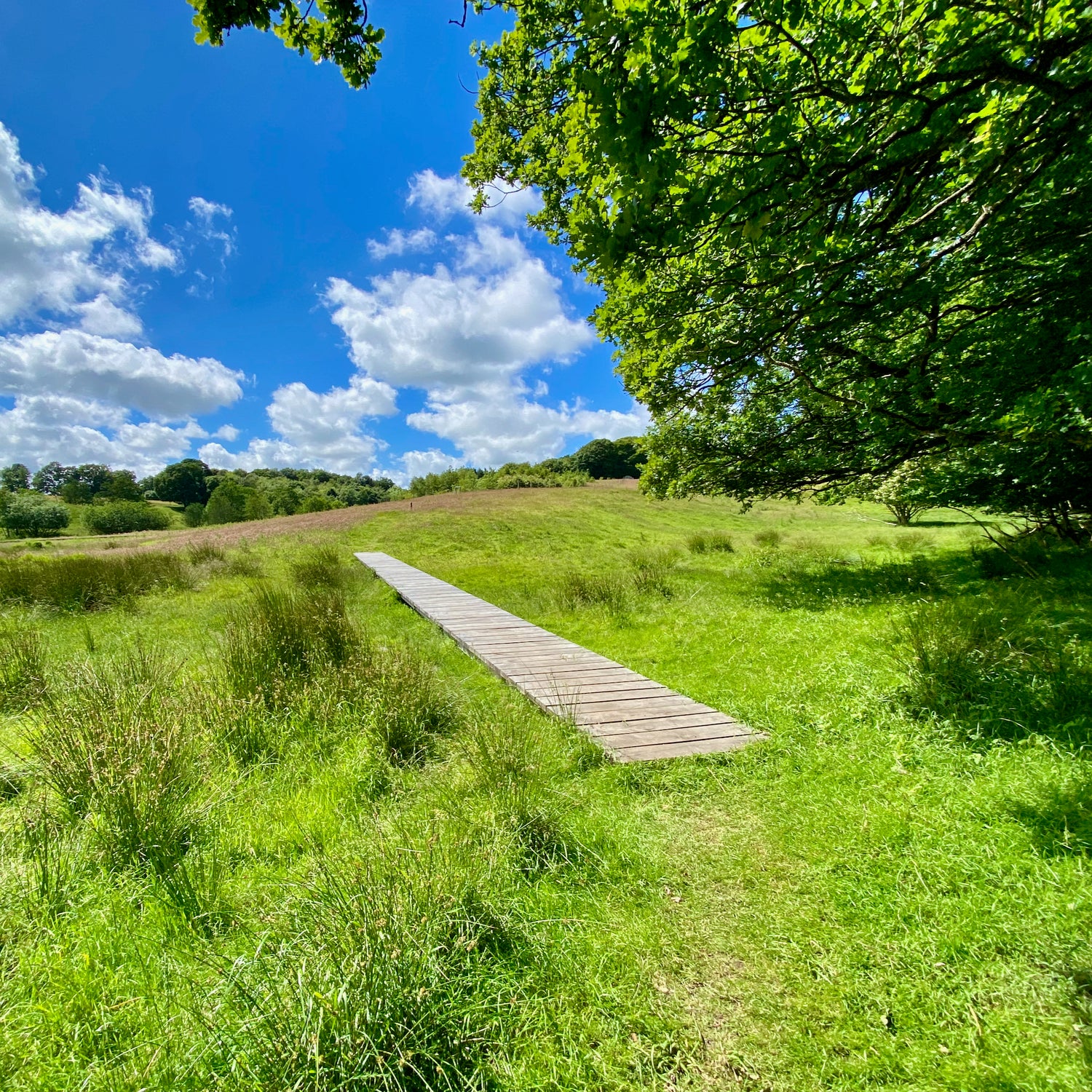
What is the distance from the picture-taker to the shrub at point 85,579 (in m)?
9.84

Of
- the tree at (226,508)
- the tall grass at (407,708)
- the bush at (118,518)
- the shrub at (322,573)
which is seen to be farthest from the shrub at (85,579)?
the bush at (118,518)

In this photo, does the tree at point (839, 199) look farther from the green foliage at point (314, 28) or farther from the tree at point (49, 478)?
the tree at point (49, 478)

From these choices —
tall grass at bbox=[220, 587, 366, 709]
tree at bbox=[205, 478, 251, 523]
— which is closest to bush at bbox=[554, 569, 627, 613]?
tall grass at bbox=[220, 587, 366, 709]

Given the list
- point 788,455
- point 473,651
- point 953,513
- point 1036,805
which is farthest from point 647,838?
point 953,513

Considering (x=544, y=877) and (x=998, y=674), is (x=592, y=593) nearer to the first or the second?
(x=998, y=674)

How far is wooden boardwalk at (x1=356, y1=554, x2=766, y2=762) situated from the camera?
369 cm

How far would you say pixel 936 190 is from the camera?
4.90m

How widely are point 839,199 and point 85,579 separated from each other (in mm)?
14967

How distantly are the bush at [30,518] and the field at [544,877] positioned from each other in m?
62.8

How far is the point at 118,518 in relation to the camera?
53.5 meters

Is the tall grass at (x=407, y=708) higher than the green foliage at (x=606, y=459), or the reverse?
the green foliage at (x=606, y=459)

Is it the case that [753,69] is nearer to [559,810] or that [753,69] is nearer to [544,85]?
[544,85]

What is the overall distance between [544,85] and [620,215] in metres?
4.49

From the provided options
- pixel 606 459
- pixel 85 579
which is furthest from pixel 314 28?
pixel 606 459
